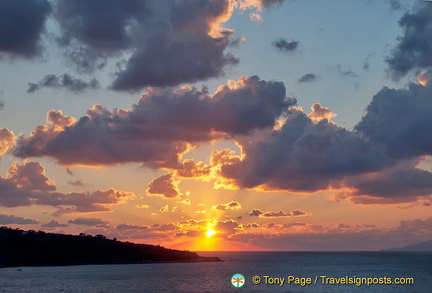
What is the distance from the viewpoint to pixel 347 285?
7037 inches

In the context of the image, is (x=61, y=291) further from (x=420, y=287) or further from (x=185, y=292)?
(x=420, y=287)

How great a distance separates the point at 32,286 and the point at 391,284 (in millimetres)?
125818

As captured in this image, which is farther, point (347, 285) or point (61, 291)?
point (347, 285)

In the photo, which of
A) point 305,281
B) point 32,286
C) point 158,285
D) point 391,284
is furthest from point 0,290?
point 391,284

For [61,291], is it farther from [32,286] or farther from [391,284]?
[391,284]

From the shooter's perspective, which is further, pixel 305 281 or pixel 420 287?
pixel 305 281

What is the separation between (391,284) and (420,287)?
524 inches

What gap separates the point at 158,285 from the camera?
607ft

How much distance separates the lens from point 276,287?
170 metres

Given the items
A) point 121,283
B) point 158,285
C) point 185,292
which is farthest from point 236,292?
point 121,283

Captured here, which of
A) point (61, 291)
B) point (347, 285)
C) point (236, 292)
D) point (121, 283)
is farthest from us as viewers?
point (121, 283)

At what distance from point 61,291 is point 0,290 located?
69.6 feet

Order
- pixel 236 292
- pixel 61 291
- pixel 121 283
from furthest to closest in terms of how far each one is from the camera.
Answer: pixel 121 283, pixel 61 291, pixel 236 292

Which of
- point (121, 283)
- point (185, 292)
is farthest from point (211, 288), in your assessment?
point (121, 283)
